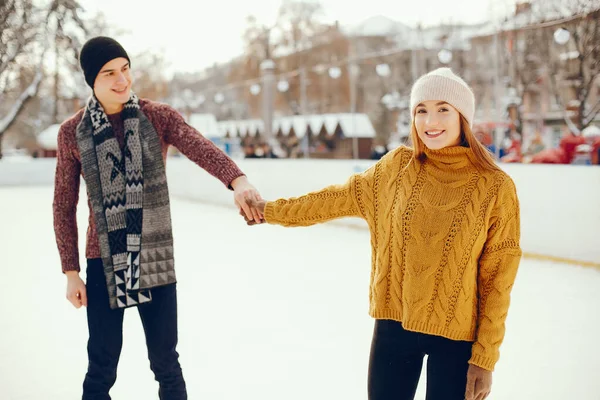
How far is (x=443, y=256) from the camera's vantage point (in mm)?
1539

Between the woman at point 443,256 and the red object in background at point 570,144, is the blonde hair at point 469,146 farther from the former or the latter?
the red object in background at point 570,144

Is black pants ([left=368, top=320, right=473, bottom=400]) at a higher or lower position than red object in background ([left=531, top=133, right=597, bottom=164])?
lower

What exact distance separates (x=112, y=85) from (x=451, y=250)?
3.36 feet

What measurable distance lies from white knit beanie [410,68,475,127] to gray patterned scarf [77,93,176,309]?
79 cm

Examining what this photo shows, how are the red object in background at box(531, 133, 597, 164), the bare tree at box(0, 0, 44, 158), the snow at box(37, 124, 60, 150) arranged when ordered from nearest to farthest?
the red object in background at box(531, 133, 597, 164), the bare tree at box(0, 0, 44, 158), the snow at box(37, 124, 60, 150)

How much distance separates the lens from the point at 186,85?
111 feet

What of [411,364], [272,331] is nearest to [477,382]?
[411,364]

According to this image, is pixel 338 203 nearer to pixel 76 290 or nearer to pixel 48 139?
pixel 76 290

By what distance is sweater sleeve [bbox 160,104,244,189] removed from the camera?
191 centimetres

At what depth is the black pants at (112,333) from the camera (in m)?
1.88

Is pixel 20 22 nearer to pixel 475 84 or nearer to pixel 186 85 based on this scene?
pixel 475 84

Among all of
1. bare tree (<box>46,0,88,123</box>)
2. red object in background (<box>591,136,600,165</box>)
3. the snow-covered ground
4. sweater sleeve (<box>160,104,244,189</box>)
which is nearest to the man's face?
sweater sleeve (<box>160,104,244,189</box>)

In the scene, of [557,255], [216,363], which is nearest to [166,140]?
[216,363]

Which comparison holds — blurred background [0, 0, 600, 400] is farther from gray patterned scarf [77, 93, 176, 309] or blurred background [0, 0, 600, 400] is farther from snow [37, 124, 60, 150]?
snow [37, 124, 60, 150]
